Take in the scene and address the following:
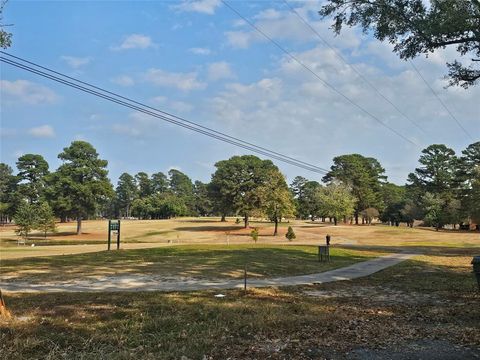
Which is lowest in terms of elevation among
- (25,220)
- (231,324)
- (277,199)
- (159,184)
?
(231,324)

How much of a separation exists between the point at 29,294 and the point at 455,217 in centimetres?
7631

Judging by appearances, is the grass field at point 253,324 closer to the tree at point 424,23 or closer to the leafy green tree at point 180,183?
the tree at point 424,23

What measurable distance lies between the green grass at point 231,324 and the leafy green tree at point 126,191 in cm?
15673

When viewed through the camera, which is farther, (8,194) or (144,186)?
(144,186)

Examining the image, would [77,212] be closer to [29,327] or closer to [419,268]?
[419,268]

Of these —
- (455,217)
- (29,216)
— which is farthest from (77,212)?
(455,217)

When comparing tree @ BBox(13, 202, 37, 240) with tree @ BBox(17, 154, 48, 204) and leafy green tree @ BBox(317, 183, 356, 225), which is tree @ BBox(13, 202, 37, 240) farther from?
leafy green tree @ BBox(317, 183, 356, 225)

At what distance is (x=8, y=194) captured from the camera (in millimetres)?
104250

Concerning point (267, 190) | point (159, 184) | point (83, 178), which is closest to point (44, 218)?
point (83, 178)

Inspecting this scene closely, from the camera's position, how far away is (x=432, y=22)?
1538 centimetres

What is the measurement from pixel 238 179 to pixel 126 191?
306 feet

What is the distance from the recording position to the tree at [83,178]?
72875mm

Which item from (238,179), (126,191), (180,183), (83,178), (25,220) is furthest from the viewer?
(180,183)

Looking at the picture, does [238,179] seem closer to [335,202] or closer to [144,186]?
[335,202]
